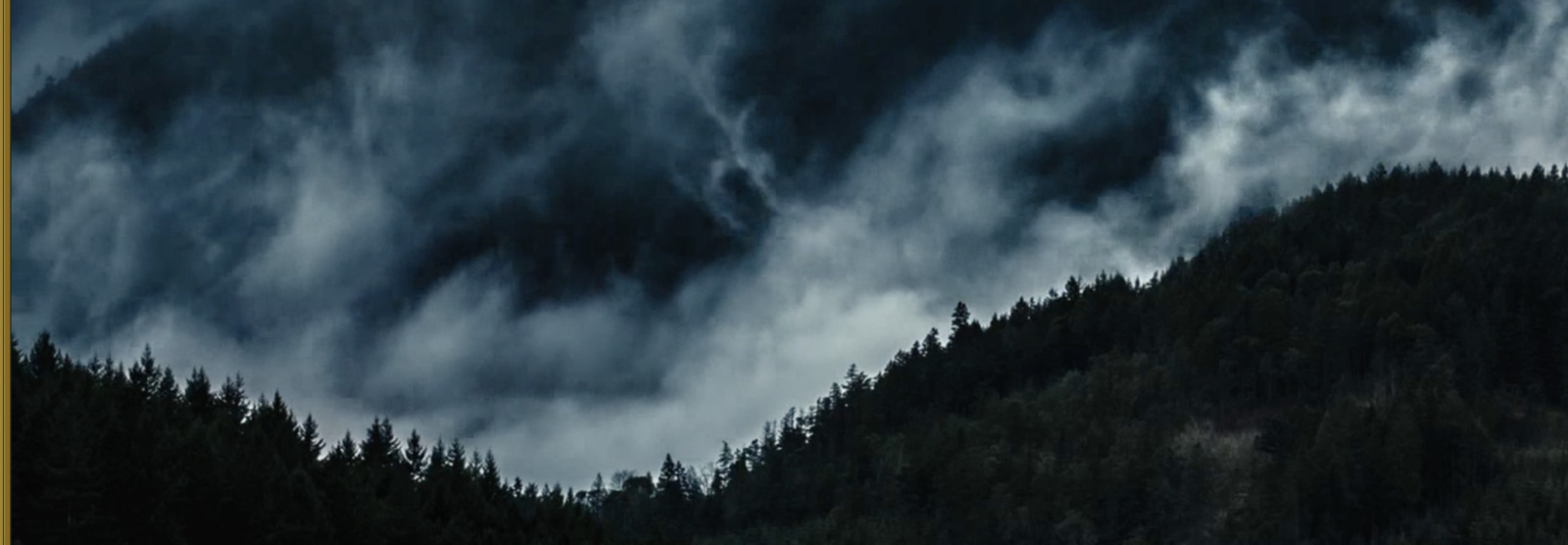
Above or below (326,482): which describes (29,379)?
above

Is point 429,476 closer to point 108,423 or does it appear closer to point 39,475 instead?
point 108,423

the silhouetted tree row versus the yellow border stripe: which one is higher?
the silhouetted tree row

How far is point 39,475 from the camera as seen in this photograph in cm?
9962

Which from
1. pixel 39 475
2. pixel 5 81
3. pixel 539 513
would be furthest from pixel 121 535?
pixel 5 81

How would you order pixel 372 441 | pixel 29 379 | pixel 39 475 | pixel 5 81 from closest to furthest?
pixel 5 81, pixel 39 475, pixel 29 379, pixel 372 441

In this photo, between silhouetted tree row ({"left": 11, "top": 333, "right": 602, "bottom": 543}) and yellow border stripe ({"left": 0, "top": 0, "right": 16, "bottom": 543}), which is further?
silhouetted tree row ({"left": 11, "top": 333, "right": 602, "bottom": 543})

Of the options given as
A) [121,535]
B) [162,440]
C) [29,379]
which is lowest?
[121,535]

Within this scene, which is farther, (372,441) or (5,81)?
(372,441)

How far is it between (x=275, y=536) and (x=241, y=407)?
59.2 metres

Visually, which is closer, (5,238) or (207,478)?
(5,238)

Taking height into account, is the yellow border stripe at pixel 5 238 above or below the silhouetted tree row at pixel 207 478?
below

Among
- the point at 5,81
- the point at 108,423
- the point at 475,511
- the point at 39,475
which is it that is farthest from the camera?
the point at 475,511

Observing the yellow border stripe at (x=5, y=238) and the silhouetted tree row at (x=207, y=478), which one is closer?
the yellow border stripe at (x=5, y=238)

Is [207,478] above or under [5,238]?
above
